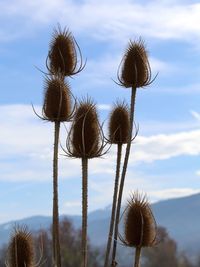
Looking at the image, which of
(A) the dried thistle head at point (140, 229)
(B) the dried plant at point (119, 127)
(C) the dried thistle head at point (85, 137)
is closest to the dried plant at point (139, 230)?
(A) the dried thistle head at point (140, 229)

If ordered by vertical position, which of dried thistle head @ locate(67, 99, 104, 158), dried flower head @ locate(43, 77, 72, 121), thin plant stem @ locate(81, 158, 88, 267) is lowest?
thin plant stem @ locate(81, 158, 88, 267)

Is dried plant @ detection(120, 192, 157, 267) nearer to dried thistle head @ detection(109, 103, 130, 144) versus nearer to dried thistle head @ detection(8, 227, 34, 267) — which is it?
dried thistle head @ detection(8, 227, 34, 267)

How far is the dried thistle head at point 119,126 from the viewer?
319 inches

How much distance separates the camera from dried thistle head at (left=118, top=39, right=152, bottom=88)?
785 centimetres

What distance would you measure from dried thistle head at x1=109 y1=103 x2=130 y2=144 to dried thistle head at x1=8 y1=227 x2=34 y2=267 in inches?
77.8

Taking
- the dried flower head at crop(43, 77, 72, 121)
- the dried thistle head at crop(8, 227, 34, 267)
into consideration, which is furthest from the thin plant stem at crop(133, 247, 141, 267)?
the dried flower head at crop(43, 77, 72, 121)

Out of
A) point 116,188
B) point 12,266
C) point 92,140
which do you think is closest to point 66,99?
point 92,140

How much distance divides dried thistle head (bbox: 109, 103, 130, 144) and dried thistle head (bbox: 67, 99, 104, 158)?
1188 millimetres

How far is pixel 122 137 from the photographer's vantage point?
8.12 m

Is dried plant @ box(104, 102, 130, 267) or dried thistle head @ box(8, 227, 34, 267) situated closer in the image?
dried thistle head @ box(8, 227, 34, 267)

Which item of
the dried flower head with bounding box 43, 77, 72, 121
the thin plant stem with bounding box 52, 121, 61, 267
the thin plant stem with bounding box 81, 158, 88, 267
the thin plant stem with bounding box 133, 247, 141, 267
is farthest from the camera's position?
the dried flower head with bounding box 43, 77, 72, 121

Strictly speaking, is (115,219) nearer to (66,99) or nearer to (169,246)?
(66,99)

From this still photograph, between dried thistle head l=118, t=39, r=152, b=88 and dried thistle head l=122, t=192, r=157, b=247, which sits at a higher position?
dried thistle head l=118, t=39, r=152, b=88

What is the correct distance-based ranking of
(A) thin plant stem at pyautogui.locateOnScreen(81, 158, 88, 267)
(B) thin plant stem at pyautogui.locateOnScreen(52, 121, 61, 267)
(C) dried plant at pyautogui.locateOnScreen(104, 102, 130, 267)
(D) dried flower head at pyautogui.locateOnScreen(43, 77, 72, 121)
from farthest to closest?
1. (C) dried plant at pyautogui.locateOnScreen(104, 102, 130, 267)
2. (D) dried flower head at pyautogui.locateOnScreen(43, 77, 72, 121)
3. (B) thin plant stem at pyautogui.locateOnScreen(52, 121, 61, 267)
4. (A) thin plant stem at pyautogui.locateOnScreen(81, 158, 88, 267)
